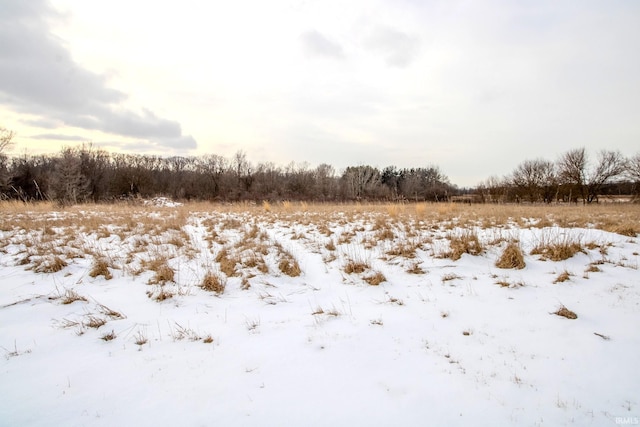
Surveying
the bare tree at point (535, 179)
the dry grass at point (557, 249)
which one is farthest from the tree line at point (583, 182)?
the dry grass at point (557, 249)

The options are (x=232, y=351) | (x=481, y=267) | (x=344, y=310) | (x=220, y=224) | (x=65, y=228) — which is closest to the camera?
(x=232, y=351)

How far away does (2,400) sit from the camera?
7.44 ft

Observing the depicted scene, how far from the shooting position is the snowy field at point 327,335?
2.17 meters

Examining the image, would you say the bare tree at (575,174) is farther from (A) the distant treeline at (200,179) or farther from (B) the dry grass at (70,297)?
(B) the dry grass at (70,297)

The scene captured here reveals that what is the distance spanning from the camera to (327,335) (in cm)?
317

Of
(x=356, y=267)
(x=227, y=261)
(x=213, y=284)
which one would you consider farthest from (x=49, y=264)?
(x=356, y=267)

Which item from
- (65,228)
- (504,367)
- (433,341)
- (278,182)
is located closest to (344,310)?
(433,341)

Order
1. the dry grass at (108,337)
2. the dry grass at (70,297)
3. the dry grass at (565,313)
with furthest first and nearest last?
the dry grass at (70,297) → the dry grass at (565,313) → the dry grass at (108,337)

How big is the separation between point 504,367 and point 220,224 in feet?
27.4

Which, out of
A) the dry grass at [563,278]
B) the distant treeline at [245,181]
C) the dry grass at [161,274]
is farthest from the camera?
the distant treeline at [245,181]

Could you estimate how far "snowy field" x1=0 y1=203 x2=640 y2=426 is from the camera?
2.17m

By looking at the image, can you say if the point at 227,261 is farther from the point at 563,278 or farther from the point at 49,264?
the point at 563,278

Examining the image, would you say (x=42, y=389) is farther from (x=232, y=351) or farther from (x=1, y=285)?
(x=1, y=285)

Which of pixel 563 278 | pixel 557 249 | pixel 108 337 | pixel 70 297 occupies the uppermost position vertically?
pixel 557 249
